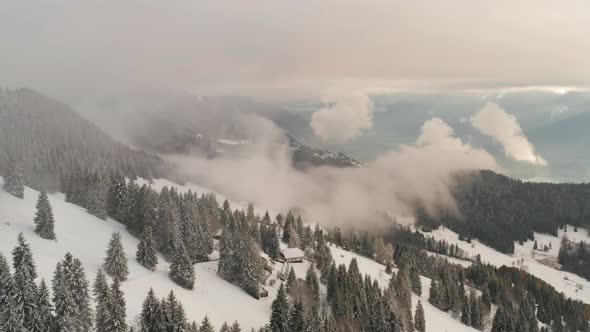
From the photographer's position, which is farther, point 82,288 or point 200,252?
point 200,252

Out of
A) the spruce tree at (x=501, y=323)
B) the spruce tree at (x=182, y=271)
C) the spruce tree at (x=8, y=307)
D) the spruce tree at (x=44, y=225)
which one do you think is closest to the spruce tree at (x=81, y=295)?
the spruce tree at (x=8, y=307)

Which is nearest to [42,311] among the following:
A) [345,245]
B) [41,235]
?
[41,235]

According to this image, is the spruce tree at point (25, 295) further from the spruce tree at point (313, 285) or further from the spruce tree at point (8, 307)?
the spruce tree at point (313, 285)

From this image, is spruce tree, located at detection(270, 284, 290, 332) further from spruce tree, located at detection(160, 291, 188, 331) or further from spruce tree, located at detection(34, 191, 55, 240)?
spruce tree, located at detection(34, 191, 55, 240)

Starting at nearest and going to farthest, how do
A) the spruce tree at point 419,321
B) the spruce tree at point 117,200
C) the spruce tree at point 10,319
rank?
1. the spruce tree at point 10,319
2. the spruce tree at point 419,321
3. the spruce tree at point 117,200

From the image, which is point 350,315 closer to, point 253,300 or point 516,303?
point 253,300

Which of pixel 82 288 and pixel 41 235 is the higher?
pixel 82 288
